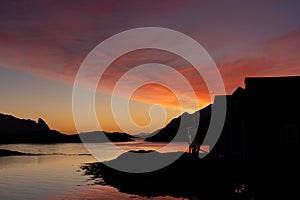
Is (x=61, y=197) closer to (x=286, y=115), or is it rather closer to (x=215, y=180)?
(x=215, y=180)

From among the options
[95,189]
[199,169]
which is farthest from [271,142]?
[95,189]

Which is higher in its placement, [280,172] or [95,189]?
[280,172]

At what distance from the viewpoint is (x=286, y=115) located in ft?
79.5

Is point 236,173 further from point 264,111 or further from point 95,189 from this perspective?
point 95,189

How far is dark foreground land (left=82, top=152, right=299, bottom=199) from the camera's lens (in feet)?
78.3

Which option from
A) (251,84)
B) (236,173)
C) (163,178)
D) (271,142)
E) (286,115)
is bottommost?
(163,178)

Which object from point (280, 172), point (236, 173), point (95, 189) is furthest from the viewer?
point (95, 189)

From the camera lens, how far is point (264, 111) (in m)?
24.5

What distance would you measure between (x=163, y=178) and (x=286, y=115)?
25912mm

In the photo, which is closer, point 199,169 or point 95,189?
point 199,169

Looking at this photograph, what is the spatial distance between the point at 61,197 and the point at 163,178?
15.2 metres

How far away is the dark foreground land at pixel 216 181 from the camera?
23859 millimetres

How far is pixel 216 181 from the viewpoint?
32562 millimetres

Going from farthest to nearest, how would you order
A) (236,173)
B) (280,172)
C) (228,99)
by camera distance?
(228,99)
(236,173)
(280,172)
